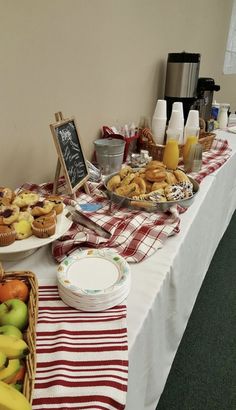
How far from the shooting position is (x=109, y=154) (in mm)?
1104

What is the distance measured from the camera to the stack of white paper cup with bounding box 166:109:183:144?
133 cm

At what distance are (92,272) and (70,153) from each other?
0.41 metres

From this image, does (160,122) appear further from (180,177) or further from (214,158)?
(180,177)

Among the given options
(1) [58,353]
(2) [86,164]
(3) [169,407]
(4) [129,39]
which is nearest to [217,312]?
(3) [169,407]

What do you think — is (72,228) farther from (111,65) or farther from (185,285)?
(111,65)

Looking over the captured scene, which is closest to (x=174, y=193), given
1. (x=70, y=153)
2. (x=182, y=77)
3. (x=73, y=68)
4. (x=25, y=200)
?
(x=70, y=153)

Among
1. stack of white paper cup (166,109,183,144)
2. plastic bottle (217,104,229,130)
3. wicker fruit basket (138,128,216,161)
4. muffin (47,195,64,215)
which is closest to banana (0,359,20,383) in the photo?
muffin (47,195,64,215)

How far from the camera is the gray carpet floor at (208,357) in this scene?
3.22 ft

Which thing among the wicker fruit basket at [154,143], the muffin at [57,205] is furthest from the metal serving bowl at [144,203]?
the wicker fruit basket at [154,143]

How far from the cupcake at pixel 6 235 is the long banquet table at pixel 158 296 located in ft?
0.23

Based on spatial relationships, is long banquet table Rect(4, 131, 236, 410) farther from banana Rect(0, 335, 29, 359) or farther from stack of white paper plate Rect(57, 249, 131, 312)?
banana Rect(0, 335, 29, 359)

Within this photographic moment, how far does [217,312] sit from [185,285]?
2.00 ft

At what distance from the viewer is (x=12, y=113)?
0.86m

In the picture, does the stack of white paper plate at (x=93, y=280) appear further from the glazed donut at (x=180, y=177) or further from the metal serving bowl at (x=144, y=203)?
the glazed donut at (x=180, y=177)
